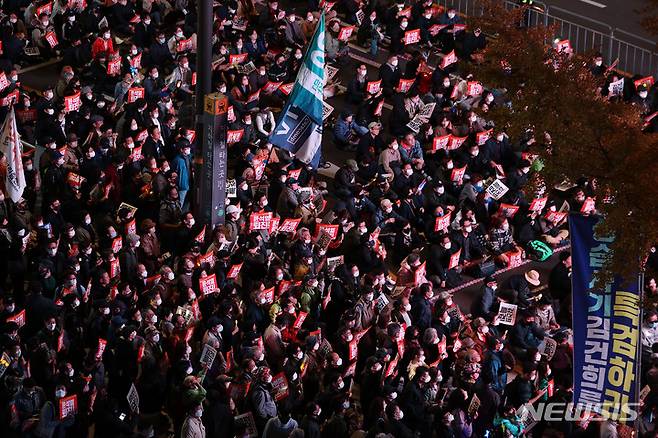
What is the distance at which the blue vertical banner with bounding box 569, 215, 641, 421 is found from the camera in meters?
20.2

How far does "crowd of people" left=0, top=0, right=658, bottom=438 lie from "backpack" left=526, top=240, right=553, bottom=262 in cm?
5

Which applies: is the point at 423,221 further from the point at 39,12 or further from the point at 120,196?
the point at 39,12

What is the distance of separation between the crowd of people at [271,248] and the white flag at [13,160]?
37cm

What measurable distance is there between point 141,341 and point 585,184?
11795 mm

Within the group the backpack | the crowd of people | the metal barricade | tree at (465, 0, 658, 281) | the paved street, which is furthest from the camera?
the paved street

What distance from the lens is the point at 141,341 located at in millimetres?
22734

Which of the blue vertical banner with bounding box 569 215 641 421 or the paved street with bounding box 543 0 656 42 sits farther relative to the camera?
the paved street with bounding box 543 0 656 42

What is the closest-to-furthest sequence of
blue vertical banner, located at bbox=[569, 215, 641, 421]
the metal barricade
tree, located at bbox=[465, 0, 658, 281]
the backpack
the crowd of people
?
tree, located at bbox=[465, 0, 658, 281], blue vertical banner, located at bbox=[569, 215, 641, 421], the crowd of people, the backpack, the metal barricade

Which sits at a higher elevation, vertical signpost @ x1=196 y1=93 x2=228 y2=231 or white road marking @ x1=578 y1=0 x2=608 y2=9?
vertical signpost @ x1=196 y1=93 x2=228 y2=231

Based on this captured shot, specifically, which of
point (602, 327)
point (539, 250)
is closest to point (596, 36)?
point (539, 250)

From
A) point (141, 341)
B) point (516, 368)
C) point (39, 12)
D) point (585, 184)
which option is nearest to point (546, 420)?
point (516, 368)

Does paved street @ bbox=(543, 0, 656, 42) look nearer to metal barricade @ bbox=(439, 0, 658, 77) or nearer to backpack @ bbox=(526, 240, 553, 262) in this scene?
metal barricade @ bbox=(439, 0, 658, 77)

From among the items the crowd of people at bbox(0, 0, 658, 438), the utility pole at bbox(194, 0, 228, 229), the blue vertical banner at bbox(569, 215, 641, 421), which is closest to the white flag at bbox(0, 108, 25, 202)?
the crowd of people at bbox(0, 0, 658, 438)

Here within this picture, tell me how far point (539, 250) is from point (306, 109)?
6.06 metres
